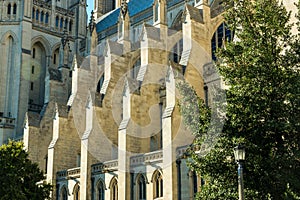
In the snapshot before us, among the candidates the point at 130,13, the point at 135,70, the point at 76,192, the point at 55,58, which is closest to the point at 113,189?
the point at 76,192

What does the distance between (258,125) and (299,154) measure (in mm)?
1531

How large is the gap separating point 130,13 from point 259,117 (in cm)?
3409

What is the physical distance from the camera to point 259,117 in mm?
14781

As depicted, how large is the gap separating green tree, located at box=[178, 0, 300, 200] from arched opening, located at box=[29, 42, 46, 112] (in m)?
31.1

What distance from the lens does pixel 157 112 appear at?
Result: 97.6 feet

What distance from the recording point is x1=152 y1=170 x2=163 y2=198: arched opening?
84.4ft

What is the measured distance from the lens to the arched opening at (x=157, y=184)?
2573 centimetres

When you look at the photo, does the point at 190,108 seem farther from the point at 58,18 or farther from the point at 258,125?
the point at 58,18

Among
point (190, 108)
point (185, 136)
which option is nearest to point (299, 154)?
point (190, 108)

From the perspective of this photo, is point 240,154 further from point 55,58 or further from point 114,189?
point 55,58

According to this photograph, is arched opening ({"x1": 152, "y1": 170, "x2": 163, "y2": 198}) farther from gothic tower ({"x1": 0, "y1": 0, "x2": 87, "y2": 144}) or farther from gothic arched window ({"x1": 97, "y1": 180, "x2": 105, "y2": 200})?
gothic tower ({"x1": 0, "y1": 0, "x2": 87, "y2": 144})

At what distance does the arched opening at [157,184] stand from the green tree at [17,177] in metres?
5.87

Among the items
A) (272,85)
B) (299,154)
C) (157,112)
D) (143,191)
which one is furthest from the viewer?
(157,112)

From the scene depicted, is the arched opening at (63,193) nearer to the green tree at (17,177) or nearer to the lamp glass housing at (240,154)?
the green tree at (17,177)
